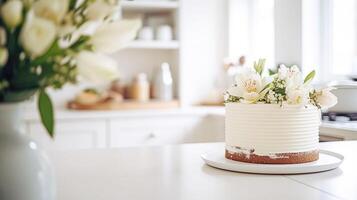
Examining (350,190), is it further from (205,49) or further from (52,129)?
(205,49)

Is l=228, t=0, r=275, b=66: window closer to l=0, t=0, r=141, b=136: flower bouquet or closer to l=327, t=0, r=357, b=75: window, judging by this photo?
l=327, t=0, r=357, b=75: window

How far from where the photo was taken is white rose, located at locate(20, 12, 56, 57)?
57 centimetres

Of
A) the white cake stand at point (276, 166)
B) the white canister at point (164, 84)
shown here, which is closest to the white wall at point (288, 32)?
the white canister at point (164, 84)

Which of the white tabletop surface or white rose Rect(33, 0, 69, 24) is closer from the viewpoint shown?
white rose Rect(33, 0, 69, 24)

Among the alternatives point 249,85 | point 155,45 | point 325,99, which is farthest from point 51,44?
point 155,45

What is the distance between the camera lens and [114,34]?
67 cm

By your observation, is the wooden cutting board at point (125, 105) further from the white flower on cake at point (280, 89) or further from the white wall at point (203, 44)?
the white flower on cake at point (280, 89)

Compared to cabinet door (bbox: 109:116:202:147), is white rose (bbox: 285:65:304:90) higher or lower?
higher

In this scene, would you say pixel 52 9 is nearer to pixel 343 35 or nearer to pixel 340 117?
pixel 340 117

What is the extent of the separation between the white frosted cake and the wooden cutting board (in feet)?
6.59

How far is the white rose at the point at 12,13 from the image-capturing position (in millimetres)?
564

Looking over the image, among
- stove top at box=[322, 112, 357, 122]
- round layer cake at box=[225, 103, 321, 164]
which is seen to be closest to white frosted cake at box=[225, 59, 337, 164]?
round layer cake at box=[225, 103, 321, 164]

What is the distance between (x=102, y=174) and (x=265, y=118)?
0.43 metres

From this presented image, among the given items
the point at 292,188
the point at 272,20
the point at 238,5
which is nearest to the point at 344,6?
the point at 272,20
